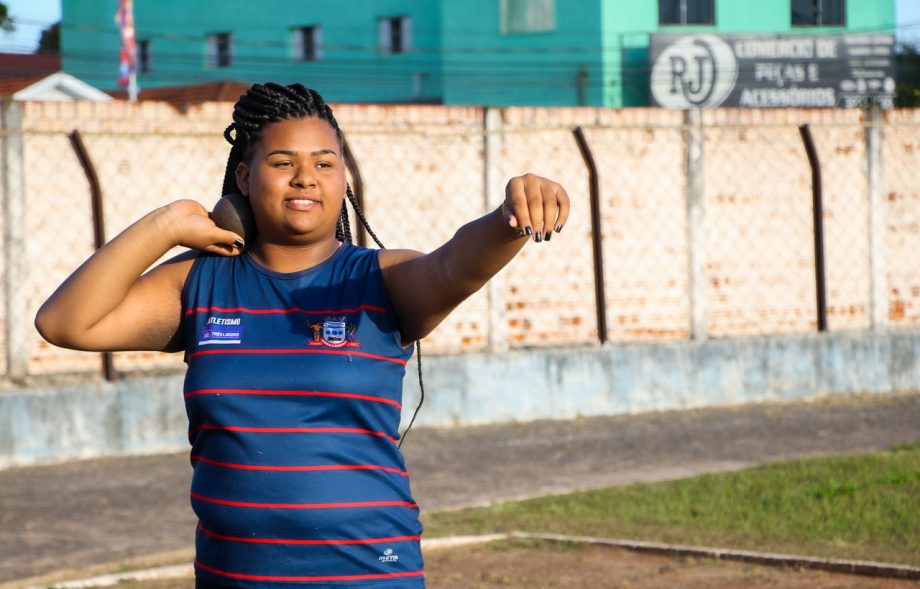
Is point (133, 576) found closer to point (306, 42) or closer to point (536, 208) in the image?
point (536, 208)

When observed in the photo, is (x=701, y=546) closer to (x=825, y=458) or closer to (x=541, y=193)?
(x=825, y=458)

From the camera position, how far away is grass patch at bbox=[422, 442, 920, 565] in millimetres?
7414

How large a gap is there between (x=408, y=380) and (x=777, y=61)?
138 ft

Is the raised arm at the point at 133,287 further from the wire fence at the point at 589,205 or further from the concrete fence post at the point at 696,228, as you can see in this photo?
the concrete fence post at the point at 696,228

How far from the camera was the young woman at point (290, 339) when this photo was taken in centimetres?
324

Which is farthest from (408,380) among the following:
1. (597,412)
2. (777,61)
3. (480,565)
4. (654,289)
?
(777,61)

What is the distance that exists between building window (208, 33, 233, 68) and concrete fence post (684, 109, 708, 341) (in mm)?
44902

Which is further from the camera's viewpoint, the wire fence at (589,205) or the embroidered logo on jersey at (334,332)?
the wire fence at (589,205)

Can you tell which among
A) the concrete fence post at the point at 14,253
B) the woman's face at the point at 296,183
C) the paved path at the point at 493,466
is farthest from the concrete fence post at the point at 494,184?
the woman's face at the point at 296,183

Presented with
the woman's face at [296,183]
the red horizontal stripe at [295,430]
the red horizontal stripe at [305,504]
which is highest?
the woman's face at [296,183]

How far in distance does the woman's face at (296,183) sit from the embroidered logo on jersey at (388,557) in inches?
30.1

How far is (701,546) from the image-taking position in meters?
7.33

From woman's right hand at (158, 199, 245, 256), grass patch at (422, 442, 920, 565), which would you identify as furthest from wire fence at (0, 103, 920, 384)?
woman's right hand at (158, 199, 245, 256)

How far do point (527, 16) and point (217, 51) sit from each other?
1370 cm
